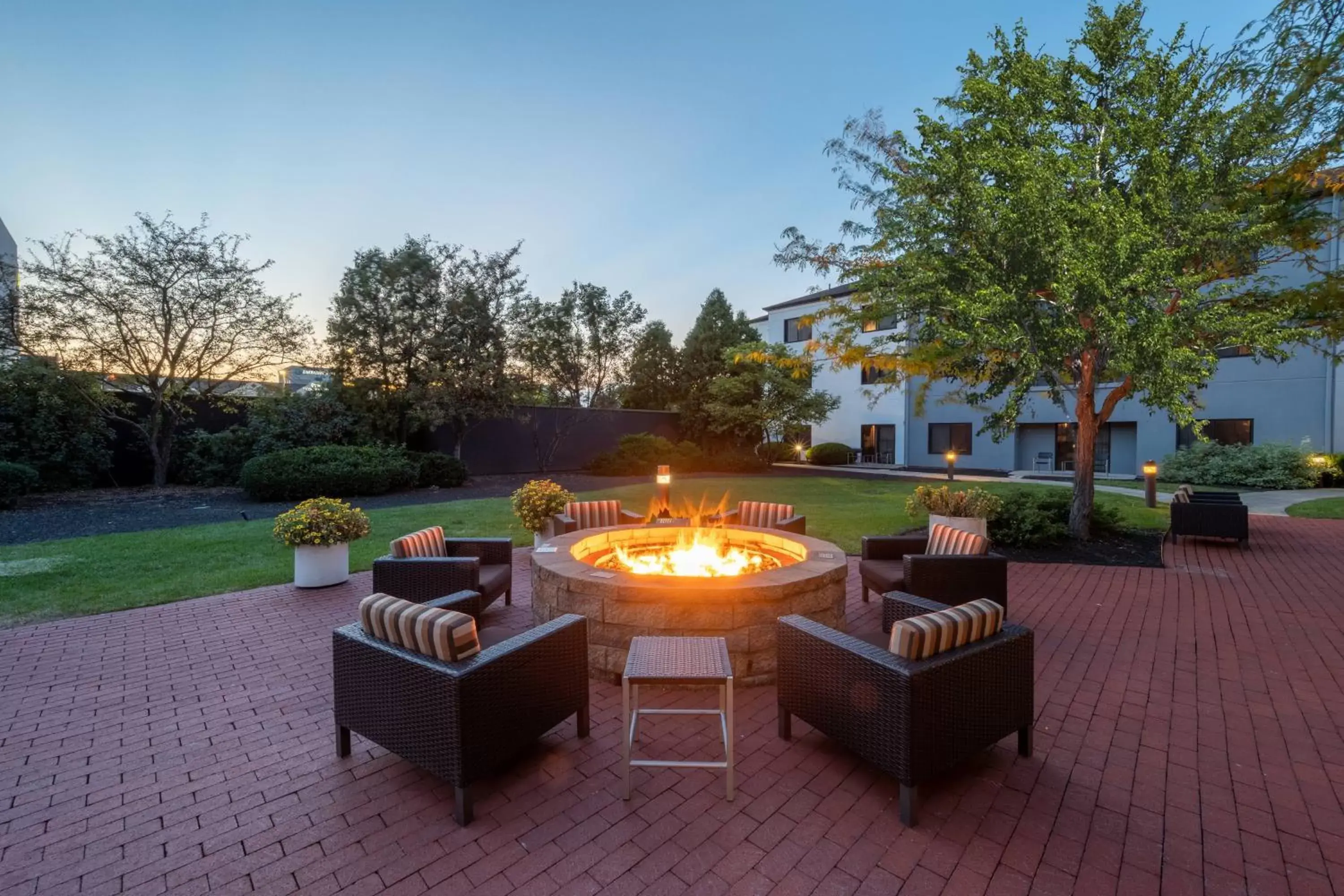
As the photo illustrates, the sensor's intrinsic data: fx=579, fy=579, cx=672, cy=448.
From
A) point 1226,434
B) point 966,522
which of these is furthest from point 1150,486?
point 1226,434

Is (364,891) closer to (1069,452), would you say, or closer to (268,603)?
(268,603)

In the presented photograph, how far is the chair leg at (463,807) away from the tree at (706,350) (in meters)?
22.8

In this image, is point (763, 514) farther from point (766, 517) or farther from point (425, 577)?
point (425, 577)

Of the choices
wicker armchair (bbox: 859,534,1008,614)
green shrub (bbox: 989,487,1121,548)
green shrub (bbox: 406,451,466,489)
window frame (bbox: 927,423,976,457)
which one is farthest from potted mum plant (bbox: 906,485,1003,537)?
window frame (bbox: 927,423,976,457)

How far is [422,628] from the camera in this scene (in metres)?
2.72

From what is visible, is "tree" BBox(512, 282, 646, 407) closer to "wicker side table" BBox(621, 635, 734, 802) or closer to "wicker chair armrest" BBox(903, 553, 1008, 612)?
"wicker chair armrest" BBox(903, 553, 1008, 612)

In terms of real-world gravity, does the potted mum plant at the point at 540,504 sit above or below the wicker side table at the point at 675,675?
above

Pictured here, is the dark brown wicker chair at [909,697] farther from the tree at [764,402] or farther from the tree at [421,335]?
the tree at [764,402]

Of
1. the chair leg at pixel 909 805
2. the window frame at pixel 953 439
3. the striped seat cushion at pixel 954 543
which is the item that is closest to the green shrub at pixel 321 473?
the striped seat cushion at pixel 954 543

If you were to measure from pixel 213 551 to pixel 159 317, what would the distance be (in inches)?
380

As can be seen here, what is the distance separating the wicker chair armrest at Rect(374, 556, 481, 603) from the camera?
15.5 feet

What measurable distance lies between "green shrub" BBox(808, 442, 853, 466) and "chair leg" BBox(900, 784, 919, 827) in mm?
23991

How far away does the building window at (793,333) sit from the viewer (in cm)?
2833

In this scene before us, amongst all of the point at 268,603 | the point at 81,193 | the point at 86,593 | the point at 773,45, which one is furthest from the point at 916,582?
the point at 81,193
